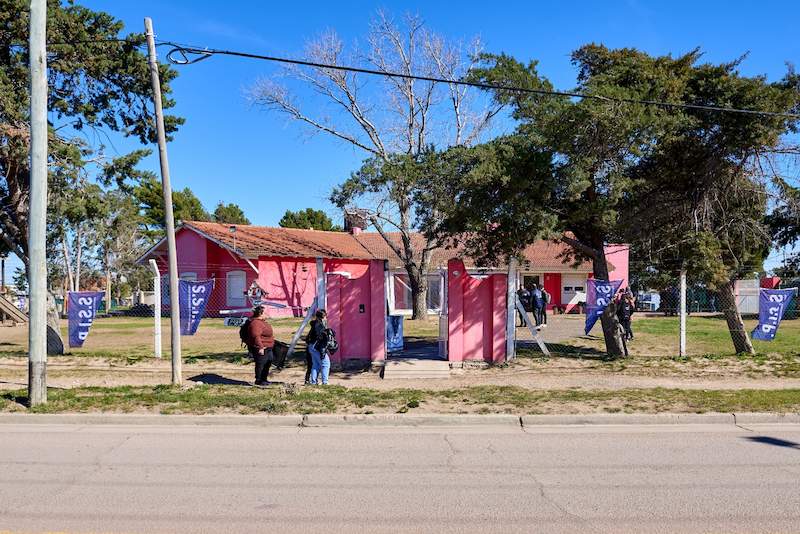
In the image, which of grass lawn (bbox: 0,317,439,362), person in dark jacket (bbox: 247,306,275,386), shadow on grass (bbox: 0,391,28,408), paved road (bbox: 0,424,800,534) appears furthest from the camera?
grass lawn (bbox: 0,317,439,362)

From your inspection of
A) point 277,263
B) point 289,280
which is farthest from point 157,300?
point 289,280

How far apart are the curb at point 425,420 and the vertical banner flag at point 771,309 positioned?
5.40 m

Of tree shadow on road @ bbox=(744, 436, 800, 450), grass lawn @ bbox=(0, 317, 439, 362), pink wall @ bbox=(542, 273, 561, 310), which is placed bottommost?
tree shadow on road @ bbox=(744, 436, 800, 450)

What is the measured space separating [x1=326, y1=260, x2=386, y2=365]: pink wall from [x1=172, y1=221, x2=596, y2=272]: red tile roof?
1857 centimetres

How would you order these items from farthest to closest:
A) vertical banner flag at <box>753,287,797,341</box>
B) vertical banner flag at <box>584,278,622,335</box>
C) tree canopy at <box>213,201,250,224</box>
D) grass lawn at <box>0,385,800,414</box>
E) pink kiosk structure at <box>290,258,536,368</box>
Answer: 1. tree canopy at <box>213,201,250,224</box>
2. vertical banner flag at <box>584,278,622,335</box>
3. vertical banner flag at <box>753,287,797,341</box>
4. pink kiosk structure at <box>290,258,536,368</box>
5. grass lawn at <box>0,385,800,414</box>

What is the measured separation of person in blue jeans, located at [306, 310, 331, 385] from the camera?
1184 cm

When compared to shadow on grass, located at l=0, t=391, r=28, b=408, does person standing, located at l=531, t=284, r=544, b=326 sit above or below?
above

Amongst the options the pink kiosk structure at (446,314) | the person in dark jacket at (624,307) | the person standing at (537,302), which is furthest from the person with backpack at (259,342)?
the person standing at (537,302)

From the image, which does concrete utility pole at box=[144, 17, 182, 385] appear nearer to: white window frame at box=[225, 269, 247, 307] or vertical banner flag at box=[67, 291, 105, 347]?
vertical banner flag at box=[67, 291, 105, 347]

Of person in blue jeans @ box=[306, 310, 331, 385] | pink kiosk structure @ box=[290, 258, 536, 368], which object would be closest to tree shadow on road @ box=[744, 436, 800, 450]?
pink kiosk structure @ box=[290, 258, 536, 368]

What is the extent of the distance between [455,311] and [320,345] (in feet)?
10.7

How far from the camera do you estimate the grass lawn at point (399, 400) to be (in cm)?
960

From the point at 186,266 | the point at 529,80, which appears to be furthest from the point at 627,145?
the point at 186,266

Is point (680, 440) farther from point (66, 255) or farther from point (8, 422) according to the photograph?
point (66, 255)
